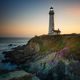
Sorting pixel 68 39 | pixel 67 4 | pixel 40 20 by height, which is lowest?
pixel 68 39

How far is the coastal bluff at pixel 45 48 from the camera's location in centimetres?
781

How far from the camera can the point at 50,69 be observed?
7570 mm

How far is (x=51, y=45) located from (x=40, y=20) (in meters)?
1.06

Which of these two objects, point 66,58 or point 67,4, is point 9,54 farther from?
point 67,4

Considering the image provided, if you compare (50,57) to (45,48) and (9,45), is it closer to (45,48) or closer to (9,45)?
(45,48)

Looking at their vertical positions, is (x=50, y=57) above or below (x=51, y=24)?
below

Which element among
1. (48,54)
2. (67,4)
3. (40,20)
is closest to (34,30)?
(40,20)

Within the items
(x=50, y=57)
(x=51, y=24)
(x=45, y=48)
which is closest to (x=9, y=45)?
(x=45, y=48)

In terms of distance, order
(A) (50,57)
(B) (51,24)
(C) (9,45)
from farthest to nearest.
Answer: (C) (9,45), (B) (51,24), (A) (50,57)

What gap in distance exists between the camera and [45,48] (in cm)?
823

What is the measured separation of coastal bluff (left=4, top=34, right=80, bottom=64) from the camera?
781 cm

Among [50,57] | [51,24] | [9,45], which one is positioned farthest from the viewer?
[9,45]

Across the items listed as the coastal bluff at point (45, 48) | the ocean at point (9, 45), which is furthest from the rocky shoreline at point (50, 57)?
the ocean at point (9, 45)

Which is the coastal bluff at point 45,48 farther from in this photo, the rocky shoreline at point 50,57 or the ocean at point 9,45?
the ocean at point 9,45
